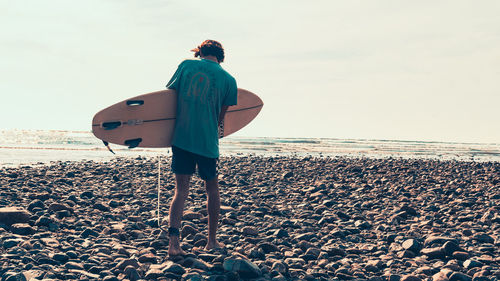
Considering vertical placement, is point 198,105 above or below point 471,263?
above

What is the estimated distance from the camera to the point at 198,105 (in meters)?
4.73

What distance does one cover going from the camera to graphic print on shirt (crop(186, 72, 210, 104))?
472cm

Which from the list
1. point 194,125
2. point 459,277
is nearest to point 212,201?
point 194,125

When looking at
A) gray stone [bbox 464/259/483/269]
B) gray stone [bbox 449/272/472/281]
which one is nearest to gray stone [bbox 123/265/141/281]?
gray stone [bbox 449/272/472/281]

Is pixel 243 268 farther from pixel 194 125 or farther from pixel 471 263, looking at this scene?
pixel 471 263

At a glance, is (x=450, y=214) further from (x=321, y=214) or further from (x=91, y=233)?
(x=91, y=233)

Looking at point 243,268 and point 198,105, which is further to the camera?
point 198,105

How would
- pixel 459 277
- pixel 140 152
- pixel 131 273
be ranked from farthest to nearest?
pixel 140 152 < pixel 459 277 < pixel 131 273

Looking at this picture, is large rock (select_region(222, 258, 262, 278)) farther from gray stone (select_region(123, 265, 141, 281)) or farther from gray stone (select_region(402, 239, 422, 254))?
gray stone (select_region(402, 239, 422, 254))

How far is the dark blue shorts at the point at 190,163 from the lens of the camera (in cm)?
477

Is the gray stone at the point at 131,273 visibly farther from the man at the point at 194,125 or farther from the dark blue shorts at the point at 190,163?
the dark blue shorts at the point at 190,163

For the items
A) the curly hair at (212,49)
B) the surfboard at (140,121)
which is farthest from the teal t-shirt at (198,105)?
the surfboard at (140,121)

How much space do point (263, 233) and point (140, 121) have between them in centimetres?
235

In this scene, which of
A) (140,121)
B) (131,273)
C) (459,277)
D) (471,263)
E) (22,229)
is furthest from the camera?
(140,121)
